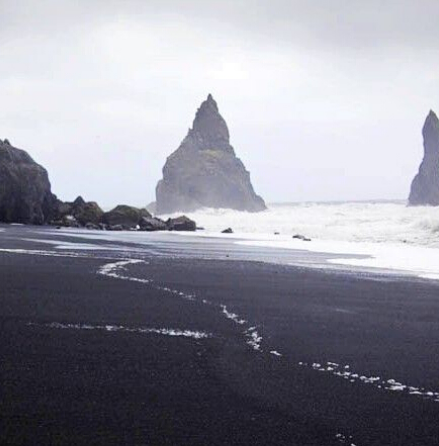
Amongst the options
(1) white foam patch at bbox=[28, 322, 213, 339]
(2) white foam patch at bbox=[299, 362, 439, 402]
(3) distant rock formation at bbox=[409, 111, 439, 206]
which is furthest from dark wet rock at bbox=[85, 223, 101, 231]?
(3) distant rock formation at bbox=[409, 111, 439, 206]

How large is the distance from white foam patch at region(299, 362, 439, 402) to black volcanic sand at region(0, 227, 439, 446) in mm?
111

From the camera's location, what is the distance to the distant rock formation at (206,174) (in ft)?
447

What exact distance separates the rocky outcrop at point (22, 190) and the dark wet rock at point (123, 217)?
6506mm

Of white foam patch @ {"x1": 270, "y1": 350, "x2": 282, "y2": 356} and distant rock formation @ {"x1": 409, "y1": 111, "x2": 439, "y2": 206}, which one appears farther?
distant rock formation @ {"x1": 409, "y1": 111, "x2": 439, "y2": 206}

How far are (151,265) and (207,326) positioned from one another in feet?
29.5

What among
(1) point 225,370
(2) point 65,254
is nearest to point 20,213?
(2) point 65,254

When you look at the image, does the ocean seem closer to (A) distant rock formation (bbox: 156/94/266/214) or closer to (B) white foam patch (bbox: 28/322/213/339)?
(B) white foam patch (bbox: 28/322/213/339)

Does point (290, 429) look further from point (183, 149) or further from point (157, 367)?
point (183, 149)

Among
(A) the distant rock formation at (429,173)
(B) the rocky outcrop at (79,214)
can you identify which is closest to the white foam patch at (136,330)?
(B) the rocky outcrop at (79,214)

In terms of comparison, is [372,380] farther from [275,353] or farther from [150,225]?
[150,225]

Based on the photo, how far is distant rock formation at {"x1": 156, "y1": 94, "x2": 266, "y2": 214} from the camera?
136125mm

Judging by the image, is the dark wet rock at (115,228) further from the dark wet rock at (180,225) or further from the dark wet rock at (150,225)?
the dark wet rock at (180,225)

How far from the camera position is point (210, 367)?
596cm

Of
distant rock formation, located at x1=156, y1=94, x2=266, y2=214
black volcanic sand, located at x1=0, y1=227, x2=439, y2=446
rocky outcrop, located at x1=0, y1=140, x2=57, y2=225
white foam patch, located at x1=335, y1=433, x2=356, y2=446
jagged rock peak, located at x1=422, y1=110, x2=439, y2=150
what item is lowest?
white foam patch, located at x1=335, y1=433, x2=356, y2=446
